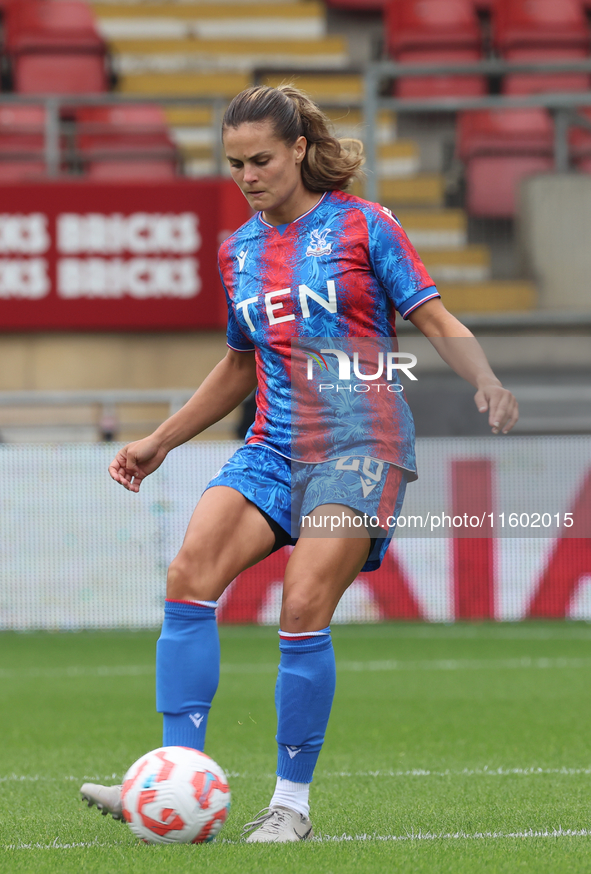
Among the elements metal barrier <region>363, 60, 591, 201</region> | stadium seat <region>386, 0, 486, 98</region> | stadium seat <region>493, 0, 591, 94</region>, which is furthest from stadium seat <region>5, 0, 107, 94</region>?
stadium seat <region>493, 0, 591, 94</region>

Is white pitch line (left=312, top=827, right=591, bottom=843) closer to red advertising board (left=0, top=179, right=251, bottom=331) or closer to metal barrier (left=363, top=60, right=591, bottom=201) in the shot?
metal barrier (left=363, top=60, right=591, bottom=201)

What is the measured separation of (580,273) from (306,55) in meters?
5.04

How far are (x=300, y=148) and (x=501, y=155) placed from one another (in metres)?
9.12

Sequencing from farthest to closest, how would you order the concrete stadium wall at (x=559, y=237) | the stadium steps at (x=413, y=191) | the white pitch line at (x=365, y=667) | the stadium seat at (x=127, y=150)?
the stadium steps at (x=413, y=191) < the stadium seat at (x=127, y=150) < the concrete stadium wall at (x=559, y=237) < the white pitch line at (x=365, y=667)

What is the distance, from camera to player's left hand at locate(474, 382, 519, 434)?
2881 millimetres

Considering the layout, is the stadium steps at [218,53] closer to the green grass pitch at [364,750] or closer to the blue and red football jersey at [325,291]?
the green grass pitch at [364,750]

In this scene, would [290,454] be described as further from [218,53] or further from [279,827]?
[218,53]

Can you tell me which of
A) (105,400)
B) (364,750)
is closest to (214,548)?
(364,750)

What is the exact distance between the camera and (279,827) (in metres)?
3.05

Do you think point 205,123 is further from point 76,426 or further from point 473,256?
point 76,426

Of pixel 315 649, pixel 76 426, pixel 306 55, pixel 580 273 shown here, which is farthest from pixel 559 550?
pixel 306 55

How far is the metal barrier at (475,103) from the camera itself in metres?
11.0

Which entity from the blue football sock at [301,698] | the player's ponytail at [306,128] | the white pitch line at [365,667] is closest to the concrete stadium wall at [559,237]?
the white pitch line at [365,667]

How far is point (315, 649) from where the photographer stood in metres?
3.09
